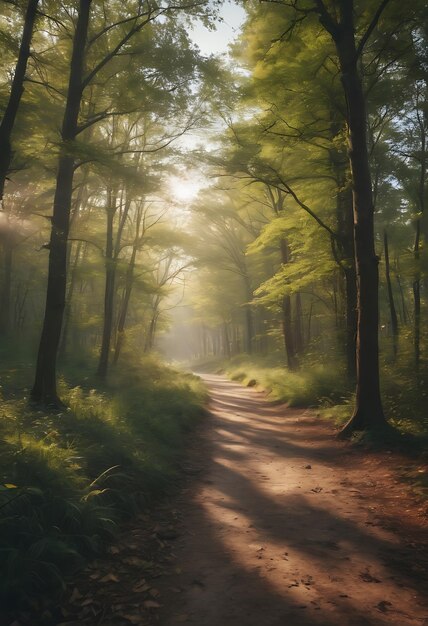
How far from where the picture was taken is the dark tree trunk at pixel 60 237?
8664 millimetres

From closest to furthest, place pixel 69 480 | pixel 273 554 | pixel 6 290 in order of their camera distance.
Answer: pixel 273 554
pixel 69 480
pixel 6 290

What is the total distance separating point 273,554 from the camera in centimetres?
375

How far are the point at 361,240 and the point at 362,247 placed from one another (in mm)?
142

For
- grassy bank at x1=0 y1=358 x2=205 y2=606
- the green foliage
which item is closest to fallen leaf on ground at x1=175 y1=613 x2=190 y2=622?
grassy bank at x1=0 y1=358 x2=205 y2=606

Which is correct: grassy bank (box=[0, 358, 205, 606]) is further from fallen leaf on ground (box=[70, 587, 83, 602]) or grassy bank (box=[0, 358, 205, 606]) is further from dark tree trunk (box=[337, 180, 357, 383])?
dark tree trunk (box=[337, 180, 357, 383])

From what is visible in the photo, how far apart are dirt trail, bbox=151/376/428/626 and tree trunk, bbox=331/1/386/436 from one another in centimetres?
97

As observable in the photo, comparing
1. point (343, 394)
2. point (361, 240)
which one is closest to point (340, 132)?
point (361, 240)

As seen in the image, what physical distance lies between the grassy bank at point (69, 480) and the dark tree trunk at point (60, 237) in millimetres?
821

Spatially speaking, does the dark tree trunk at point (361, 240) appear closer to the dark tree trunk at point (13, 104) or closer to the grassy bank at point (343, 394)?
the grassy bank at point (343, 394)

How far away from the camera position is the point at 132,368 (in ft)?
59.1

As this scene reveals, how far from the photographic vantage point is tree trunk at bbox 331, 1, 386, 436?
776 centimetres

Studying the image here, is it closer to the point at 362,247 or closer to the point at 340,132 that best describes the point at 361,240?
the point at 362,247

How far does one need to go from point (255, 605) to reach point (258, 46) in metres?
11.9

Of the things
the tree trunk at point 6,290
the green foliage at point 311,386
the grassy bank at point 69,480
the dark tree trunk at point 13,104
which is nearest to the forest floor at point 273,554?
the grassy bank at point 69,480
